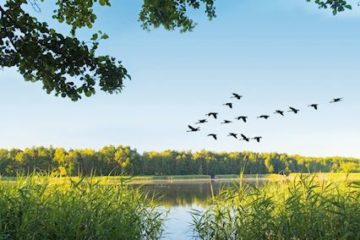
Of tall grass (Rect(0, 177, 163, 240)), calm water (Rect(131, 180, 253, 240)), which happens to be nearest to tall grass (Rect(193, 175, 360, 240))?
calm water (Rect(131, 180, 253, 240))

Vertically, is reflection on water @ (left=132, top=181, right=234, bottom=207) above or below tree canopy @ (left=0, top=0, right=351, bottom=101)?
below

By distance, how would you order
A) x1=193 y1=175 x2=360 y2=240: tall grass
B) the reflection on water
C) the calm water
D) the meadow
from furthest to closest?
the reflection on water → the calm water → x1=193 y1=175 x2=360 y2=240: tall grass → the meadow

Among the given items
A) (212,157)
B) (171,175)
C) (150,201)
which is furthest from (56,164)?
(150,201)

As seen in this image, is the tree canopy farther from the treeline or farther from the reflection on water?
the treeline

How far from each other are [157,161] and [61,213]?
108m

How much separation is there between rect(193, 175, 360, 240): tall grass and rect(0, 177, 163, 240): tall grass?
6.19ft

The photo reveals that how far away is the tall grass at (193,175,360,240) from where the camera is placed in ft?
27.9

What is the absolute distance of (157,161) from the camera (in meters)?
116

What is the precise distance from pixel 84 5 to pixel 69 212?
4.94 metres

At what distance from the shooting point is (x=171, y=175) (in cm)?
11831

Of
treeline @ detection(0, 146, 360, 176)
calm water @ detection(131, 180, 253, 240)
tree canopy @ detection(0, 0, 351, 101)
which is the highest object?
treeline @ detection(0, 146, 360, 176)

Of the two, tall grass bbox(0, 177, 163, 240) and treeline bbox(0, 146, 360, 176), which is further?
treeline bbox(0, 146, 360, 176)

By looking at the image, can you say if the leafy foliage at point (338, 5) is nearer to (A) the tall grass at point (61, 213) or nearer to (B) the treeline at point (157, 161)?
(A) the tall grass at point (61, 213)

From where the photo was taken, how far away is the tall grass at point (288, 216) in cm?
850
